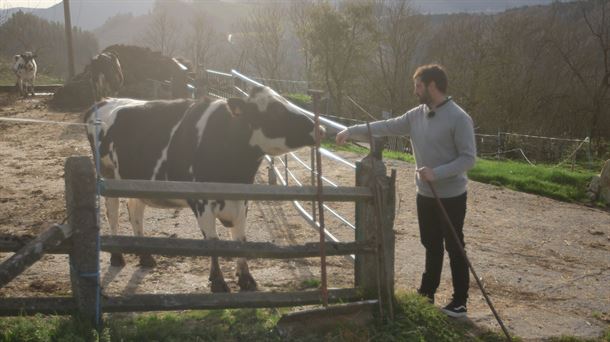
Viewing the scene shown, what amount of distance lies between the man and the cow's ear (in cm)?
86

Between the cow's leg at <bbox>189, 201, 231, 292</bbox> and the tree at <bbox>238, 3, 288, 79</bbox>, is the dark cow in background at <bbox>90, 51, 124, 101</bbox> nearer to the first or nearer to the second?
the cow's leg at <bbox>189, 201, 231, 292</bbox>

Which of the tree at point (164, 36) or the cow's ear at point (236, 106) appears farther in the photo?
the tree at point (164, 36)

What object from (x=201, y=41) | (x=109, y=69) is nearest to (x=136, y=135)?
(x=109, y=69)

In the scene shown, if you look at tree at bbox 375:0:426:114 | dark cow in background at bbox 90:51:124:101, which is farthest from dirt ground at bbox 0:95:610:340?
tree at bbox 375:0:426:114

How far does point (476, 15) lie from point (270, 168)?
32.9m

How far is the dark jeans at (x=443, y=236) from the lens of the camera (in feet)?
13.5

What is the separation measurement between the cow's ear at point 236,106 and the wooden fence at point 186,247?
101 centimetres

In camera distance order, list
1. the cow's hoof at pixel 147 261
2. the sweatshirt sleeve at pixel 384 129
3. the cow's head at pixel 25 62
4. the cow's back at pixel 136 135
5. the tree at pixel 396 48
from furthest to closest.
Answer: the tree at pixel 396 48
the cow's head at pixel 25 62
the cow's hoof at pixel 147 261
the cow's back at pixel 136 135
the sweatshirt sleeve at pixel 384 129

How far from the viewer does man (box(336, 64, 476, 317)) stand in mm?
3902

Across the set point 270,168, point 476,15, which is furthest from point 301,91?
point 270,168

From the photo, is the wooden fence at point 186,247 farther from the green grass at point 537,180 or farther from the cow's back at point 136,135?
the green grass at point 537,180

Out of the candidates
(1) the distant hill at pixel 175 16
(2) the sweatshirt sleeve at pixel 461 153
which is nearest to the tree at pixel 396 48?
(2) the sweatshirt sleeve at pixel 461 153

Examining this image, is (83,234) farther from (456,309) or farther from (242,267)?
(456,309)

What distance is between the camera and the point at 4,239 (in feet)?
11.5
